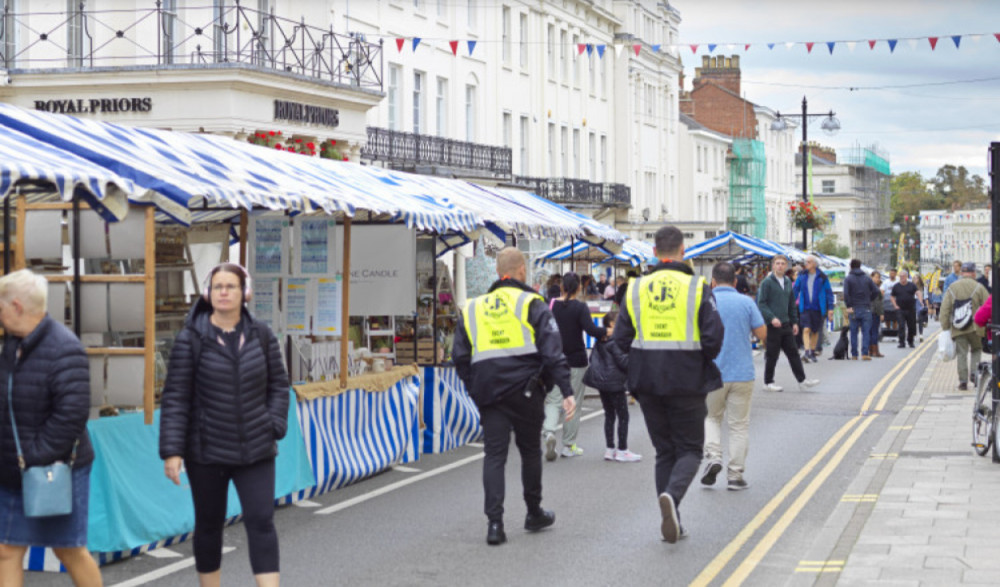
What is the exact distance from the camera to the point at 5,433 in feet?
21.1

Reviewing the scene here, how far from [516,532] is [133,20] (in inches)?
810

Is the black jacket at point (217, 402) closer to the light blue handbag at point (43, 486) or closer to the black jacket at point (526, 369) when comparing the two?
the light blue handbag at point (43, 486)

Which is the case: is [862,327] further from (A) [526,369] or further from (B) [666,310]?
(A) [526,369]

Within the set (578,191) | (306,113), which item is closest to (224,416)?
(306,113)

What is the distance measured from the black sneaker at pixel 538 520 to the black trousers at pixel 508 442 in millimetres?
48

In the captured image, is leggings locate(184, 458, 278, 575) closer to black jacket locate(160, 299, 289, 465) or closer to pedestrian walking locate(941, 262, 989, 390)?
black jacket locate(160, 299, 289, 465)

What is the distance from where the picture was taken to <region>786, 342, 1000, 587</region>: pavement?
26.9 ft

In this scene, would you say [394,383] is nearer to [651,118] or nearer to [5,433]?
[5,433]

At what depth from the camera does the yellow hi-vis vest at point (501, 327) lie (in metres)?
9.62

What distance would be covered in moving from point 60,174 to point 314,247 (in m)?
4.52

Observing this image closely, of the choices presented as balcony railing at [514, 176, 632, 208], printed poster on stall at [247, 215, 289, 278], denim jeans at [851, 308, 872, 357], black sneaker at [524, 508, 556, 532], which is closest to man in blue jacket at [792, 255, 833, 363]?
denim jeans at [851, 308, 872, 357]

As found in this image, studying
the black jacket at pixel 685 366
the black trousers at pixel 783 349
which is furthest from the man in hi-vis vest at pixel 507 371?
the black trousers at pixel 783 349

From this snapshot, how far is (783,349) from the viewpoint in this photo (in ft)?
70.4

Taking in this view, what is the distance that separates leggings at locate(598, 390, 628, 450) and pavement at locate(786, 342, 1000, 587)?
2.25 metres
